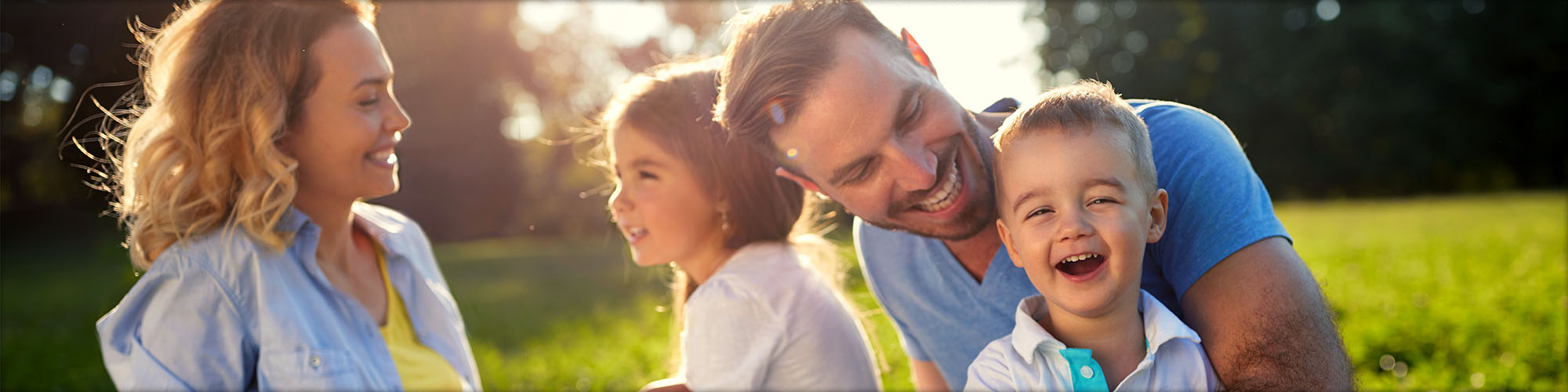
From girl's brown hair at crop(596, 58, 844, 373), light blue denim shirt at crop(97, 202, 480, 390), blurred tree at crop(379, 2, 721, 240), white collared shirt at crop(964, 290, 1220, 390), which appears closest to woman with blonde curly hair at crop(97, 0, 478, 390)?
light blue denim shirt at crop(97, 202, 480, 390)

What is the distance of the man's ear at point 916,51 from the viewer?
2.63m

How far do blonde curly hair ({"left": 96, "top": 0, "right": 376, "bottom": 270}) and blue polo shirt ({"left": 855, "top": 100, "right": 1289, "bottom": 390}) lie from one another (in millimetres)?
1834

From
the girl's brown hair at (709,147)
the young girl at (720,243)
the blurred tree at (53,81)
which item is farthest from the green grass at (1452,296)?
the blurred tree at (53,81)

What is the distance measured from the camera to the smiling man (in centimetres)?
206

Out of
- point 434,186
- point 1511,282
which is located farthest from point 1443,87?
point 434,186

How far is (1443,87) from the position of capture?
27.9 meters

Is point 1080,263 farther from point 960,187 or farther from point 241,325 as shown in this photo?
point 241,325

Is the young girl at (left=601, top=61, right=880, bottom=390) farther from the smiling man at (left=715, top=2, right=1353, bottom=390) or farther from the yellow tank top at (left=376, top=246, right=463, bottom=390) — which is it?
the yellow tank top at (left=376, top=246, right=463, bottom=390)

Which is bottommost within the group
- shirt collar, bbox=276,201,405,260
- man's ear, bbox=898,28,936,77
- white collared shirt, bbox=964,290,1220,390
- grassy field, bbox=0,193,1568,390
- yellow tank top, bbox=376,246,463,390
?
grassy field, bbox=0,193,1568,390

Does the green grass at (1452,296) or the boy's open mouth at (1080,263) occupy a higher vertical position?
the boy's open mouth at (1080,263)

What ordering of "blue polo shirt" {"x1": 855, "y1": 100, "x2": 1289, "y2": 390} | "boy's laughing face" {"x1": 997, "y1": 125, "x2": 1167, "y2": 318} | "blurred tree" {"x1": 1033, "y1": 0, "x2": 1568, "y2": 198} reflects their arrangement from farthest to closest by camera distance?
1. "blurred tree" {"x1": 1033, "y1": 0, "x2": 1568, "y2": 198}
2. "blue polo shirt" {"x1": 855, "y1": 100, "x2": 1289, "y2": 390}
3. "boy's laughing face" {"x1": 997, "y1": 125, "x2": 1167, "y2": 318}

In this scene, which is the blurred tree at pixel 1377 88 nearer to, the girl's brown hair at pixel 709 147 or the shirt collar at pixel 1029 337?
the girl's brown hair at pixel 709 147

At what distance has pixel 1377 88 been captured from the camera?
89.7ft

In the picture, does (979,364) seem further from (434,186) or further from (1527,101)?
(1527,101)
